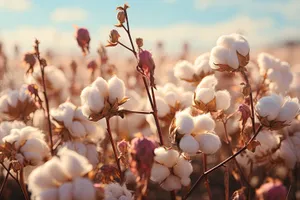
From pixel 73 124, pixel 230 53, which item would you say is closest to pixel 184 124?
pixel 230 53

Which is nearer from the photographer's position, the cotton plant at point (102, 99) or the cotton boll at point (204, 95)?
the cotton plant at point (102, 99)

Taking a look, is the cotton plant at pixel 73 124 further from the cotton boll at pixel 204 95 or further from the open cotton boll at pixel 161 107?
the cotton boll at pixel 204 95

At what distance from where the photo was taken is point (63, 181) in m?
1.06

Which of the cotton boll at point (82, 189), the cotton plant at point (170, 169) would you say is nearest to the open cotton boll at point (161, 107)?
the cotton plant at point (170, 169)

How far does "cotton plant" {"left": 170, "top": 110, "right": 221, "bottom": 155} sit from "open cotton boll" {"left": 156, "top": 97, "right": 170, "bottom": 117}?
1.49ft

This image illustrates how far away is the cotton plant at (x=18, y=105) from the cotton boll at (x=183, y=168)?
92 cm

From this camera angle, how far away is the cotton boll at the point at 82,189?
1.04 m

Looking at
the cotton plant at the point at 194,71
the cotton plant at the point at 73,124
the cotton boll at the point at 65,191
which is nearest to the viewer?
the cotton boll at the point at 65,191

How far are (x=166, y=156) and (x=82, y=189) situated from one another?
368 mm

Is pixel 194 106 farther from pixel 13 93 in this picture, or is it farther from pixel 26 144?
pixel 13 93

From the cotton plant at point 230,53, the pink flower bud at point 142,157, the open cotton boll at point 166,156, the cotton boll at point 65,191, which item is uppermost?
the cotton plant at point 230,53

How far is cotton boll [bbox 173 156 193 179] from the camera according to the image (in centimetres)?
137

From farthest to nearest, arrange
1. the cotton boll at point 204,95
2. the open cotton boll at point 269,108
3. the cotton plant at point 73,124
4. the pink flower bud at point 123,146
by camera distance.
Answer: the cotton plant at point 73,124
the cotton boll at point 204,95
the pink flower bud at point 123,146
the open cotton boll at point 269,108

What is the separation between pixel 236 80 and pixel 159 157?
8.64 feet
